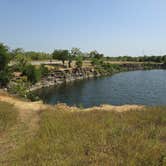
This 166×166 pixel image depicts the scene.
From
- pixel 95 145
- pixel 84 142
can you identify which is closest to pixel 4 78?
pixel 84 142

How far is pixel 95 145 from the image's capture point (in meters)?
6.45

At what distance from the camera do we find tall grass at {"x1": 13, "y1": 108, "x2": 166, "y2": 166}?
5.48m

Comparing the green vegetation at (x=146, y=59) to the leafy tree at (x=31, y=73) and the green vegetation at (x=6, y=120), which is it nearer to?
the leafy tree at (x=31, y=73)

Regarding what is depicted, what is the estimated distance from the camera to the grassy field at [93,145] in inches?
216

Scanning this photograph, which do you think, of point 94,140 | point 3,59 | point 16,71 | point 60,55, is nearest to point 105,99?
point 3,59

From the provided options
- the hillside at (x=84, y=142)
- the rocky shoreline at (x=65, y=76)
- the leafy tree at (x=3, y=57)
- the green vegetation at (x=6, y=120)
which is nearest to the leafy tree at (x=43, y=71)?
the rocky shoreline at (x=65, y=76)

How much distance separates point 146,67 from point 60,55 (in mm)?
63249

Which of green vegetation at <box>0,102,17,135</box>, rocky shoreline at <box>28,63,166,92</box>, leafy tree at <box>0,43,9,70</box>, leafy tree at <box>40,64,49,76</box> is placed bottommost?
rocky shoreline at <box>28,63,166,92</box>

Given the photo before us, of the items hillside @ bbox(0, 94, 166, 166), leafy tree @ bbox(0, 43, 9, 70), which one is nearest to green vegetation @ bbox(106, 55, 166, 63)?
leafy tree @ bbox(0, 43, 9, 70)

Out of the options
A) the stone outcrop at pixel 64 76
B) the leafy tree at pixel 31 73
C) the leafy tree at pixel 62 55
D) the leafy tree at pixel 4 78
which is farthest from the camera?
the leafy tree at pixel 62 55

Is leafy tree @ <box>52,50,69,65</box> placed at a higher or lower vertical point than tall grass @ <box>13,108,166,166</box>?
higher

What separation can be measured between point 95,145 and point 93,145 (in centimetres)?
7

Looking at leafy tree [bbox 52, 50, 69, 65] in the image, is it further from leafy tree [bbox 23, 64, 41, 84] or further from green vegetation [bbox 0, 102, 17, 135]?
green vegetation [bbox 0, 102, 17, 135]

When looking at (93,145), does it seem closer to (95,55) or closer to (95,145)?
(95,145)
